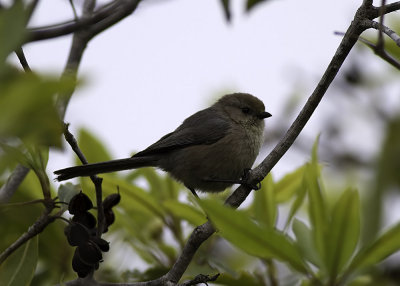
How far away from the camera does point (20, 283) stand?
2.28m

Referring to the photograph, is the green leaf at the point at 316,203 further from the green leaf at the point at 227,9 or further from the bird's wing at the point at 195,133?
the bird's wing at the point at 195,133

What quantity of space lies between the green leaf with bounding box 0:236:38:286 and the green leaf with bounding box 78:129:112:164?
119cm

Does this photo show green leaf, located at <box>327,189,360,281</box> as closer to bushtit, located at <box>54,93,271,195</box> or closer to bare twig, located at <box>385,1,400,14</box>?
bare twig, located at <box>385,1,400,14</box>

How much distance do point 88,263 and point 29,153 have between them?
1.80 ft

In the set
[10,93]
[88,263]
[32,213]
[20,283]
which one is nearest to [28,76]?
[10,93]

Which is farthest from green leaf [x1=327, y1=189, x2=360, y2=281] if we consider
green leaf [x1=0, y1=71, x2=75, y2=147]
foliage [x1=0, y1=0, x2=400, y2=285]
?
green leaf [x1=0, y1=71, x2=75, y2=147]

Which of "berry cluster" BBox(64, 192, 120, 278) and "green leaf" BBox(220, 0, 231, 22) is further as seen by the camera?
"green leaf" BBox(220, 0, 231, 22)

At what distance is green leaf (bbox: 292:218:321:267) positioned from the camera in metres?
2.44

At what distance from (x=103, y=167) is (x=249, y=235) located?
180 cm

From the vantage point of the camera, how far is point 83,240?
2125 mm

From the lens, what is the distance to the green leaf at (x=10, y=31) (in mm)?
1315

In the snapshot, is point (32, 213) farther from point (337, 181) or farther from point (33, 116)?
point (337, 181)

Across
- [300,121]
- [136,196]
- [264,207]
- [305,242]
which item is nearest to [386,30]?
[300,121]

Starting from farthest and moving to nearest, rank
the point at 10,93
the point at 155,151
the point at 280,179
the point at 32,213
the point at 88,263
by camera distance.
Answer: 1. the point at 155,151
2. the point at 280,179
3. the point at 32,213
4. the point at 88,263
5. the point at 10,93
